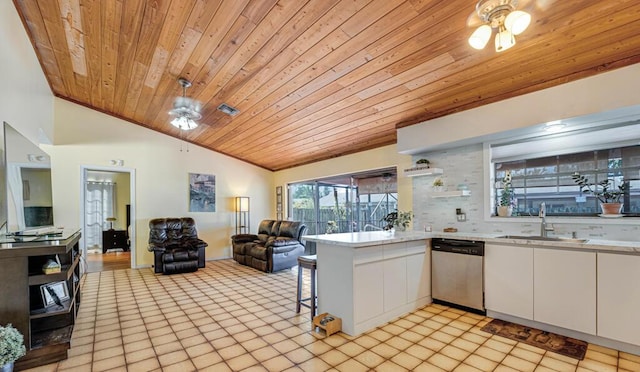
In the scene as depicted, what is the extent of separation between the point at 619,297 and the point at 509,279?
2.62 feet

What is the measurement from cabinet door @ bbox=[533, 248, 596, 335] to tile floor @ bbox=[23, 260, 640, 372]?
0.27 m

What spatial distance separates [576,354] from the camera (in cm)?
241

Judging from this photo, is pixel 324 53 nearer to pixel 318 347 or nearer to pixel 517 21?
pixel 517 21

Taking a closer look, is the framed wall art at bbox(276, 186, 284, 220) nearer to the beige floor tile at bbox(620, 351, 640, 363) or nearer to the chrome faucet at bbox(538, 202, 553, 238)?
the chrome faucet at bbox(538, 202, 553, 238)

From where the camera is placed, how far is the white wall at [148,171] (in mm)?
5375

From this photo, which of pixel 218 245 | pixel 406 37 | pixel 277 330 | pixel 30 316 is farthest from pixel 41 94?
pixel 406 37

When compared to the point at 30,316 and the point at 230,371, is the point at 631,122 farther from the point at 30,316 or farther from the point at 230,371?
the point at 30,316

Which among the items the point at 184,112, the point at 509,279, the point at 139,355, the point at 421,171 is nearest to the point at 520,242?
the point at 509,279

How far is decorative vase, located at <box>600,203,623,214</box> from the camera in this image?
2801 millimetres

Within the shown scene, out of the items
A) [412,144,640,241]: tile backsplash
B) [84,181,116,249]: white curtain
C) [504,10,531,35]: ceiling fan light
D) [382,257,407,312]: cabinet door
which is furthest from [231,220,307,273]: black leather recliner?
[84,181,116,249]: white curtain

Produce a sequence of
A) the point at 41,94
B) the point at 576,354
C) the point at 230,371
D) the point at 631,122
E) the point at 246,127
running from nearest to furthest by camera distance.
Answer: the point at 230,371, the point at 576,354, the point at 631,122, the point at 41,94, the point at 246,127

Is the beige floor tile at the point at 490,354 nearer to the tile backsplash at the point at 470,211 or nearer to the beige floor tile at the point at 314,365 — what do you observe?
the beige floor tile at the point at 314,365

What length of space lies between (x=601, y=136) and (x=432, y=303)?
256 centimetres

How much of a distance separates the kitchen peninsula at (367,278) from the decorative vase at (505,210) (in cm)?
106
